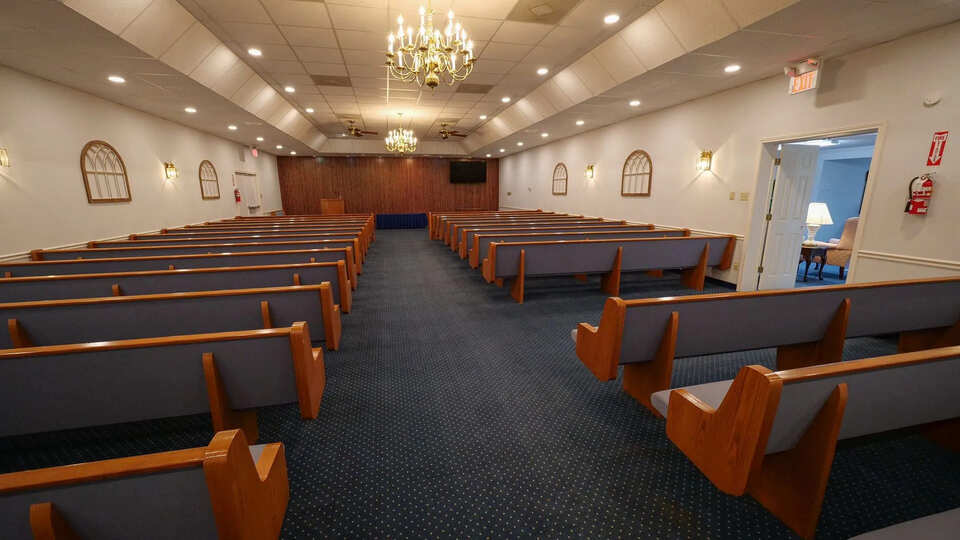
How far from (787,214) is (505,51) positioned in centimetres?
458

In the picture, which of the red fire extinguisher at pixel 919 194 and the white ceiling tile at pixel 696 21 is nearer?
the red fire extinguisher at pixel 919 194

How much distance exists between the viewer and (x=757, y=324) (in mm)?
2260

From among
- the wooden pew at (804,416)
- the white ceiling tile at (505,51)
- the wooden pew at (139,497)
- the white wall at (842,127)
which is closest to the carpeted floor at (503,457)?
the wooden pew at (804,416)

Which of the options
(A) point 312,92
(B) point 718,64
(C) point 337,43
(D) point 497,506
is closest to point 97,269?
(C) point 337,43

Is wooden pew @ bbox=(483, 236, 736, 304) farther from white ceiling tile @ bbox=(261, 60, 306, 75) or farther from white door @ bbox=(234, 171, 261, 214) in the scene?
white door @ bbox=(234, 171, 261, 214)

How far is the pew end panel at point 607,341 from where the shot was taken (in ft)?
6.57

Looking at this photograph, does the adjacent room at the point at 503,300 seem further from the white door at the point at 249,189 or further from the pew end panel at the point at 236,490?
the white door at the point at 249,189

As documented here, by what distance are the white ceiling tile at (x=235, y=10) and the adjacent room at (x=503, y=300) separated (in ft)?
0.27

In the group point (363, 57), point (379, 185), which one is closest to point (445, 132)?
point (363, 57)

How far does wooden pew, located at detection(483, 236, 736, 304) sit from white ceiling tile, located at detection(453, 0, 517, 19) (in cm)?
259

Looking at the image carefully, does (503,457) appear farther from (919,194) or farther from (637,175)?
(637,175)

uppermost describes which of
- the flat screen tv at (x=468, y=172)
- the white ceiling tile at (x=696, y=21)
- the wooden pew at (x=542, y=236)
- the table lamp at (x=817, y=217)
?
the white ceiling tile at (x=696, y=21)

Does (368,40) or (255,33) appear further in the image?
(368,40)

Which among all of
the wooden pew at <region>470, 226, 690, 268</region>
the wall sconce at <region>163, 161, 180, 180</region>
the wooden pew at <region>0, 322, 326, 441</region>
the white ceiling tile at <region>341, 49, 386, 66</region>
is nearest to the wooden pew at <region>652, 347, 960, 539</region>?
the wooden pew at <region>0, 322, 326, 441</region>
